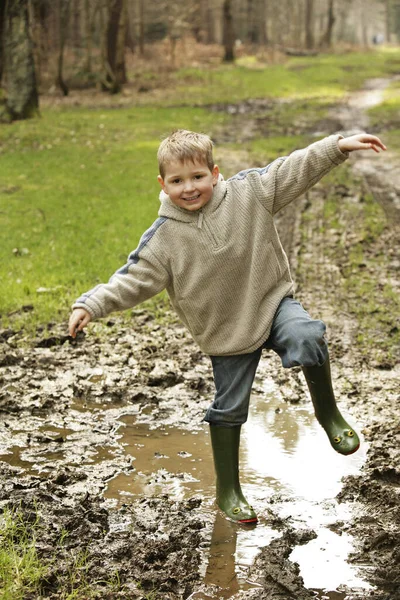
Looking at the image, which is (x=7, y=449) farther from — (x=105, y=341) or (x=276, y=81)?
(x=276, y=81)

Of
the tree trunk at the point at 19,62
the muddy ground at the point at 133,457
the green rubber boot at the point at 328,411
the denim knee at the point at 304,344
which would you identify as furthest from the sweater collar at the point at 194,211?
the tree trunk at the point at 19,62

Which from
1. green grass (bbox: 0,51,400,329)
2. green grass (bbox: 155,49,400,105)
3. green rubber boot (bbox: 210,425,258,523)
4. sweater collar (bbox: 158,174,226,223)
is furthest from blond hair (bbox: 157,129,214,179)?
green grass (bbox: 155,49,400,105)

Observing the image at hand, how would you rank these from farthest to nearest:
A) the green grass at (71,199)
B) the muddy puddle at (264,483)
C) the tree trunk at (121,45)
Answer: the tree trunk at (121,45) < the green grass at (71,199) < the muddy puddle at (264,483)

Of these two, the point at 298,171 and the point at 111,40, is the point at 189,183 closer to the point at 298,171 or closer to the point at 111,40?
the point at 298,171

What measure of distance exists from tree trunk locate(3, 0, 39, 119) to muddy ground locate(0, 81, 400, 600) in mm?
11887

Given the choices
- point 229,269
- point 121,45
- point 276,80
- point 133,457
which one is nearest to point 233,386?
point 229,269

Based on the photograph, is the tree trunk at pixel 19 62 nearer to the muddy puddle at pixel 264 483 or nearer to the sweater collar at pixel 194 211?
the muddy puddle at pixel 264 483

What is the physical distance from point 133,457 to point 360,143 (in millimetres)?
2078

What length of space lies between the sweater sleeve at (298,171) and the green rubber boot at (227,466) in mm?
1040

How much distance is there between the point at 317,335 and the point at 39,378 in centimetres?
279

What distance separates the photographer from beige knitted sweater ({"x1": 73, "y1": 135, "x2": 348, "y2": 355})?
13.7 ft

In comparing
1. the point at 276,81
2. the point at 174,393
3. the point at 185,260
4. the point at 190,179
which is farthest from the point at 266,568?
the point at 276,81

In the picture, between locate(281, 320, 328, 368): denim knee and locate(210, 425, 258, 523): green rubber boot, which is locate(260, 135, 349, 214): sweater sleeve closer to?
locate(281, 320, 328, 368): denim knee

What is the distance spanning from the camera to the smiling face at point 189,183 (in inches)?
160
